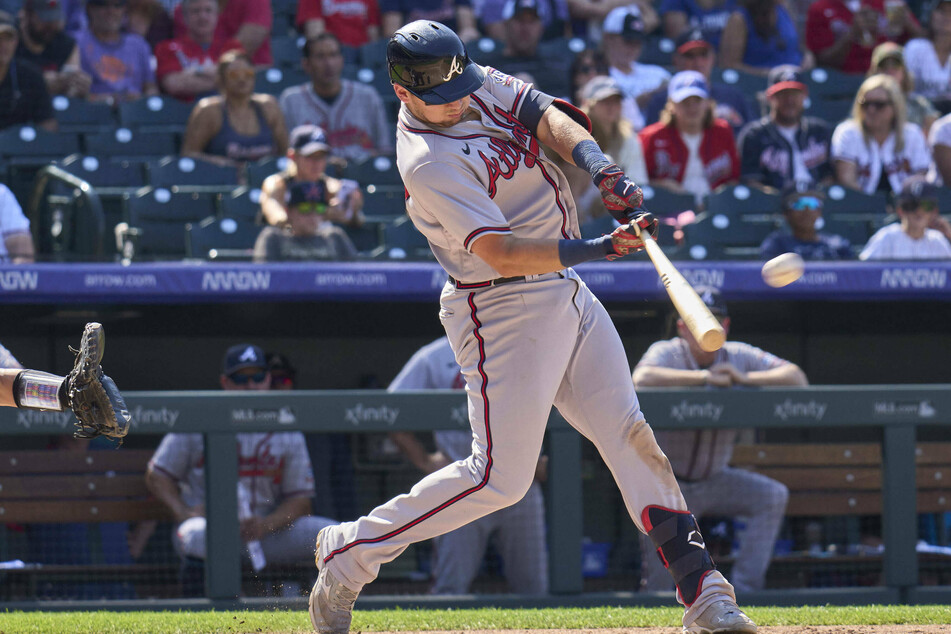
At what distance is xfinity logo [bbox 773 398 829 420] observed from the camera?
445cm

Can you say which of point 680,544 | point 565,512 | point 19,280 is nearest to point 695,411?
point 565,512

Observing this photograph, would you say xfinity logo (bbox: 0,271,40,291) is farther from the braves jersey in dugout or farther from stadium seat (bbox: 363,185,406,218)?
the braves jersey in dugout

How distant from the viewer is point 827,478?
447 centimetres

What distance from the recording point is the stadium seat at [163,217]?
6258mm

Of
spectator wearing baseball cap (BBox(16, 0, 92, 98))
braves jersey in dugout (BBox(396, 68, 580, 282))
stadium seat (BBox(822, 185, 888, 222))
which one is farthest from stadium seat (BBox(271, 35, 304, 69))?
braves jersey in dugout (BBox(396, 68, 580, 282))

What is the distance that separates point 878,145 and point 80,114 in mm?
4857

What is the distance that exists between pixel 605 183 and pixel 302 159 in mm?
3425

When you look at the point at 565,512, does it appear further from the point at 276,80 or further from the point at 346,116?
the point at 276,80

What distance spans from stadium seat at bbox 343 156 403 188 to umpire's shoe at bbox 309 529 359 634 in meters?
3.97

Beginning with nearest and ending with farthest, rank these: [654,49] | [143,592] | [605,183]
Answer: [605,183] < [143,592] < [654,49]

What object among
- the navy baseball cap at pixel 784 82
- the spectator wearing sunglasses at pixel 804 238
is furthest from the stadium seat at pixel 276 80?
the spectator wearing sunglasses at pixel 804 238

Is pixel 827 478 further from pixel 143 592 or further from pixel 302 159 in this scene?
pixel 302 159

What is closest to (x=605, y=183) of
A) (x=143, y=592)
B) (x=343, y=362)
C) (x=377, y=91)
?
(x=143, y=592)

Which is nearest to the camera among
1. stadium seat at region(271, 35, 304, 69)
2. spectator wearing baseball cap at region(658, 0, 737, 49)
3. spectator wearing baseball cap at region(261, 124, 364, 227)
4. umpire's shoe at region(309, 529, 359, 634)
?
umpire's shoe at region(309, 529, 359, 634)
